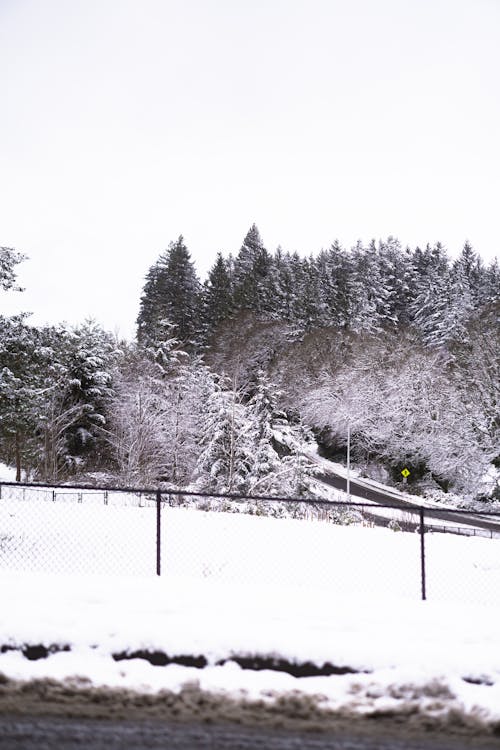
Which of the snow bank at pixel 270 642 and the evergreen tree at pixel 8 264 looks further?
the evergreen tree at pixel 8 264

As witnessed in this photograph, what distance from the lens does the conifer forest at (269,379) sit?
30.4 meters

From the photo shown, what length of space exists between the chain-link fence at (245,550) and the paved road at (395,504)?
8.46m

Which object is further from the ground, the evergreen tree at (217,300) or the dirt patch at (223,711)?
the evergreen tree at (217,300)

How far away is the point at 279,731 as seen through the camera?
14.4 ft

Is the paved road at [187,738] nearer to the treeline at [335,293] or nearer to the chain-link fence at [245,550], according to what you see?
the chain-link fence at [245,550]

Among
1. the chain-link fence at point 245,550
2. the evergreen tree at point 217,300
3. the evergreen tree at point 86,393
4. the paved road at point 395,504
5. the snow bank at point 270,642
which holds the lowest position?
the paved road at point 395,504

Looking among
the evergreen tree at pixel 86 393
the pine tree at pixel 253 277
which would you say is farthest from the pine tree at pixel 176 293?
the evergreen tree at pixel 86 393

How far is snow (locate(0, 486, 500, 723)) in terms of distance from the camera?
16.5 ft

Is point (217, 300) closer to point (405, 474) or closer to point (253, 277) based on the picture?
point (253, 277)

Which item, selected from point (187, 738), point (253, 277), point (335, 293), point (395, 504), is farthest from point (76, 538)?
point (335, 293)

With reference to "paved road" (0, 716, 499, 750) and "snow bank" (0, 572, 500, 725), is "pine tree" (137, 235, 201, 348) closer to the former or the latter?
"snow bank" (0, 572, 500, 725)

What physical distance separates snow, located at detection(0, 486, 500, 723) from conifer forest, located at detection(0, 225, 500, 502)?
987 centimetres

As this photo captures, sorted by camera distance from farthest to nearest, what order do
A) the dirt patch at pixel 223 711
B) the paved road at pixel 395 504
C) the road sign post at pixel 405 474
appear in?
1. the road sign post at pixel 405 474
2. the paved road at pixel 395 504
3. the dirt patch at pixel 223 711

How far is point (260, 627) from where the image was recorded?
236 inches
